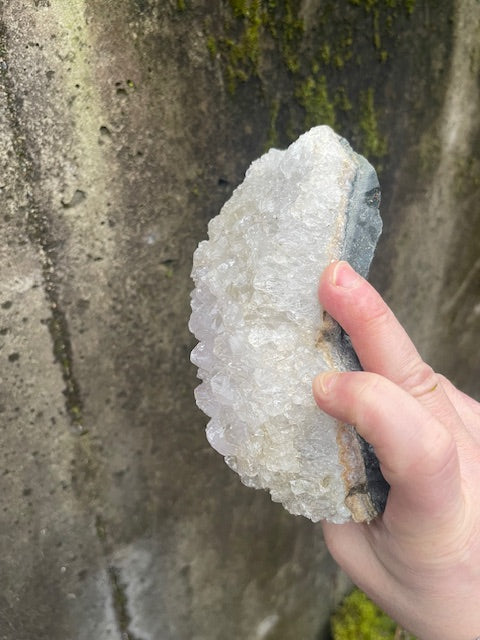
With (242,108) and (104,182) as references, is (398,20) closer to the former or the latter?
(242,108)

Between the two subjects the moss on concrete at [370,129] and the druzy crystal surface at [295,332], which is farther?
the moss on concrete at [370,129]

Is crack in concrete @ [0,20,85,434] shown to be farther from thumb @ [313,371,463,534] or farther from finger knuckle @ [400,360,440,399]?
finger knuckle @ [400,360,440,399]

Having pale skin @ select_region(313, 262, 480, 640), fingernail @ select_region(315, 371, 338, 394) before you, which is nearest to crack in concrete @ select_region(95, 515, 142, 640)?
pale skin @ select_region(313, 262, 480, 640)

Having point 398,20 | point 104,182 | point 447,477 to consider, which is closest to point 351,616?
point 447,477

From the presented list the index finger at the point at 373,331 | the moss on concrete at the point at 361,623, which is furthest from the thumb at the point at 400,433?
the moss on concrete at the point at 361,623

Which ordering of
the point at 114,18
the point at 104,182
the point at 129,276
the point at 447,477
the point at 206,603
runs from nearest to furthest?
the point at 447,477 → the point at 114,18 → the point at 104,182 → the point at 129,276 → the point at 206,603

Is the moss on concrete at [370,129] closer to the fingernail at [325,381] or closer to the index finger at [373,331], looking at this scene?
the index finger at [373,331]

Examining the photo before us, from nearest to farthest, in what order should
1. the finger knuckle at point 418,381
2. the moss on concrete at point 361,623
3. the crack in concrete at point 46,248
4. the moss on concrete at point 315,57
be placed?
1. the finger knuckle at point 418,381
2. the crack in concrete at point 46,248
3. the moss on concrete at point 315,57
4. the moss on concrete at point 361,623
